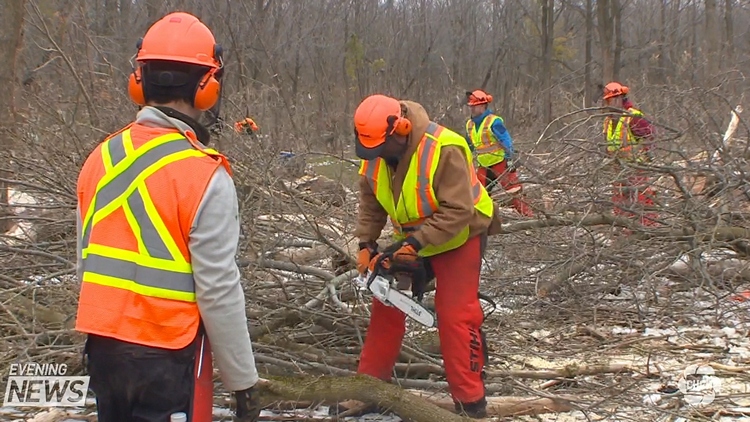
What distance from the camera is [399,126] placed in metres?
3.10

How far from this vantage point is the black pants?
1.83m

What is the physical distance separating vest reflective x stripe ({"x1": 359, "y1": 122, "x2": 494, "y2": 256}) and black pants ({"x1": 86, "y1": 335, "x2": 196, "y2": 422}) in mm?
1474

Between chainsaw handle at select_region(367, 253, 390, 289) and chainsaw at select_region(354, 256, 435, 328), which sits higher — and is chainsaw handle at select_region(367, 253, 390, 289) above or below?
above

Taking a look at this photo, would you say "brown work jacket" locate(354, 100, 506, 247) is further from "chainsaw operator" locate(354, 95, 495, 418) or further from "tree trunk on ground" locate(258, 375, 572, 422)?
"tree trunk on ground" locate(258, 375, 572, 422)

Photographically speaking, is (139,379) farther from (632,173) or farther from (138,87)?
(632,173)

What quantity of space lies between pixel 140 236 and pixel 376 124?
1.43 meters

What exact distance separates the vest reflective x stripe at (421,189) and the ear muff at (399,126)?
0.08 m

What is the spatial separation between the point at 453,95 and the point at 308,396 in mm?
11251

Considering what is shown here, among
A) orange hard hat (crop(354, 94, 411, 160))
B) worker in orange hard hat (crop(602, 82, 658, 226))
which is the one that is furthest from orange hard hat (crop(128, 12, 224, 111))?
worker in orange hard hat (crop(602, 82, 658, 226))

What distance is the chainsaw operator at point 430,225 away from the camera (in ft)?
10.1

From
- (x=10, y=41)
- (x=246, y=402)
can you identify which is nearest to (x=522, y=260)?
(x=246, y=402)

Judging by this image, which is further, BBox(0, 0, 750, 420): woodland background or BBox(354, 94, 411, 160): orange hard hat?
BBox(0, 0, 750, 420): woodland background

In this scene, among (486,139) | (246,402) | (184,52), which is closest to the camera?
(184,52)

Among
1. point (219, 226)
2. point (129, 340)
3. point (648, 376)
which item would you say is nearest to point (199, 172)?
point (219, 226)
